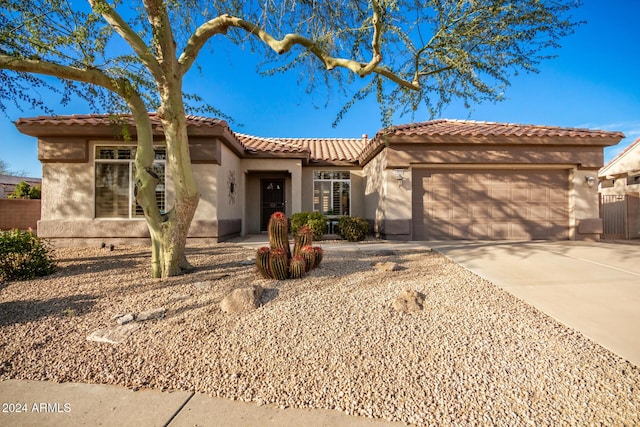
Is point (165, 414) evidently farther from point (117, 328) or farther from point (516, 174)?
point (516, 174)

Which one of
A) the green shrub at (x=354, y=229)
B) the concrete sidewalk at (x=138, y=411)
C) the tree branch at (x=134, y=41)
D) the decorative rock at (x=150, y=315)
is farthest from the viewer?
the green shrub at (x=354, y=229)

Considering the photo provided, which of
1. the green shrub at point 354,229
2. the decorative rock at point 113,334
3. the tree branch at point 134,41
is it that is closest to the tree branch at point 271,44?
the tree branch at point 134,41

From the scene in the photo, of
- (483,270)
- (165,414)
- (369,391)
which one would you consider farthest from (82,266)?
(483,270)

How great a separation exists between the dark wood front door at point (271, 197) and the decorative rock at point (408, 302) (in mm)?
10173

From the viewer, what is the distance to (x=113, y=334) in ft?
10.7

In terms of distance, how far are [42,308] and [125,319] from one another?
4.60 feet

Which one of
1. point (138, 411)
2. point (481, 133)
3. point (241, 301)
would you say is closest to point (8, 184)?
point (241, 301)

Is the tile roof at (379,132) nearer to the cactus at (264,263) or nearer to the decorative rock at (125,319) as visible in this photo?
the cactus at (264,263)

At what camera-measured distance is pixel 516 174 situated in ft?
32.3

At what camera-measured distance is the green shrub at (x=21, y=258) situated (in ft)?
17.1

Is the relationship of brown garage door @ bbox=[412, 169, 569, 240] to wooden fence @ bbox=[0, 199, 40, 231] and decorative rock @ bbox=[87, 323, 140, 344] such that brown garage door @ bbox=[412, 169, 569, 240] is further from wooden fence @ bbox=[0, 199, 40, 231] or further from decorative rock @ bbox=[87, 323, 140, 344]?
wooden fence @ bbox=[0, 199, 40, 231]

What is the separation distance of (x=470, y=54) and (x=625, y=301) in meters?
4.86

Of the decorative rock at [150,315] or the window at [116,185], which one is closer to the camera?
the decorative rock at [150,315]

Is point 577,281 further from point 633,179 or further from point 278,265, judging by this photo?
point 633,179
